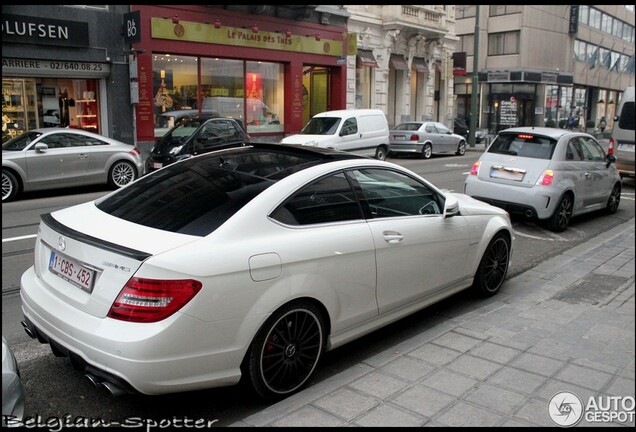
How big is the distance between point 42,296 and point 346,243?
2.00 m

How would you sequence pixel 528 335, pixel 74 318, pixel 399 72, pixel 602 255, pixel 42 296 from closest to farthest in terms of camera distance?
pixel 74 318 < pixel 42 296 < pixel 528 335 < pixel 602 255 < pixel 399 72

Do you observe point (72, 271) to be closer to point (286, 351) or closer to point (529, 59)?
point (286, 351)

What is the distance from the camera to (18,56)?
16781mm

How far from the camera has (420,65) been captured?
32.3m

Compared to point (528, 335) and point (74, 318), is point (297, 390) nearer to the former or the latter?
point (74, 318)

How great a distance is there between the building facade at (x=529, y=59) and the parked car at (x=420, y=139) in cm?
2016

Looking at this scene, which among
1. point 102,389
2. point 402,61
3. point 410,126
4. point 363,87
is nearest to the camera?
point 102,389

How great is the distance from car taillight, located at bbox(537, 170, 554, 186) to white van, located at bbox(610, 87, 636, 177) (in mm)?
6793

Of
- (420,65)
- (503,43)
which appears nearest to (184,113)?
(420,65)

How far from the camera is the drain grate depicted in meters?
5.59

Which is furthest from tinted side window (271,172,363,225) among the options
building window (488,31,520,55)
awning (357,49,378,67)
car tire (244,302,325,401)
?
building window (488,31,520,55)

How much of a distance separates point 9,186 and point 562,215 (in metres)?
10.4

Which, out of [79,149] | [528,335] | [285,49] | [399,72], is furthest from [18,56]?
[399,72]

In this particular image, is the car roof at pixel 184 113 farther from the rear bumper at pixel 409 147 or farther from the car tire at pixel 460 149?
the car tire at pixel 460 149
